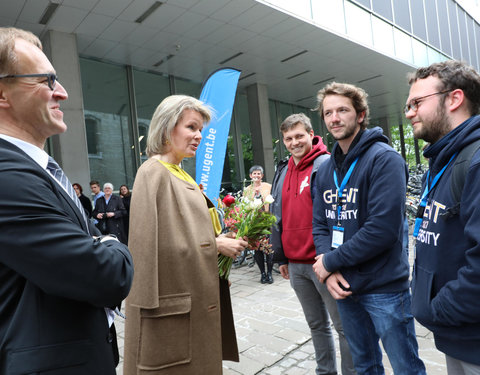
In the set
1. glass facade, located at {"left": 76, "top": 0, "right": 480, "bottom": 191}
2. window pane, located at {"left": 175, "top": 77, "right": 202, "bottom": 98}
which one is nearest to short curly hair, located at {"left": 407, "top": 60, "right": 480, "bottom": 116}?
glass facade, located at {"left": 76, "top": 0, "right": 480, "bottom": 191}

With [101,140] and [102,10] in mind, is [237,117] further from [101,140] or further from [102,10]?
[102,10]

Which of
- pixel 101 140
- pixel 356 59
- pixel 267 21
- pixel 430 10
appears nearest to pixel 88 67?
pixel 101 140

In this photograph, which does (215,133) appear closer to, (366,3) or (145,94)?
(145,94)

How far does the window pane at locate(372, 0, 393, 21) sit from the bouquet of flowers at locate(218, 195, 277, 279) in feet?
41.3

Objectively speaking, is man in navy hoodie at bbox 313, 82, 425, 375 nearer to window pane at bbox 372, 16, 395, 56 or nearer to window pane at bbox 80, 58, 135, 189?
window pane at bbox 80, 58, 135, 189

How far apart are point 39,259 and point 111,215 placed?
6.90m

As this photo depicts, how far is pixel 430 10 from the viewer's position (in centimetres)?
1582

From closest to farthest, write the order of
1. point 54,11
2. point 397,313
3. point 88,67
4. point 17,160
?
point 17,160 → point 397,313 → point 54,11 → point 88,67

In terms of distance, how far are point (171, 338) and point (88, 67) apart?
10760 mm

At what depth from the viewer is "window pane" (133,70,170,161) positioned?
11.5 m

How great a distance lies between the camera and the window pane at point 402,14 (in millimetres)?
13266

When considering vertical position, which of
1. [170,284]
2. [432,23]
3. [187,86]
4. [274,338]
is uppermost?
[432,23]

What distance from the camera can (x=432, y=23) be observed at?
1592 centimetres

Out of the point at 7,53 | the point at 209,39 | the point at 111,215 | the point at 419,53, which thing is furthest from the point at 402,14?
the point at 7,53
